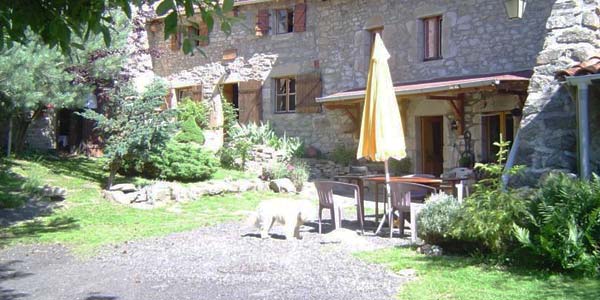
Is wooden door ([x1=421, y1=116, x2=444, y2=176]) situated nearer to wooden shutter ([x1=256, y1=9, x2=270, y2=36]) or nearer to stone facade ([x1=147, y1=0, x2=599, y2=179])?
stone facade ([x1=147, y1=0, x2=599, y2=179])

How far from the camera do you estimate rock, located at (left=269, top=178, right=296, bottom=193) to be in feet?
43.3

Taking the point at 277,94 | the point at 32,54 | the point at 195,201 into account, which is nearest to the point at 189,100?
the point at 277,94

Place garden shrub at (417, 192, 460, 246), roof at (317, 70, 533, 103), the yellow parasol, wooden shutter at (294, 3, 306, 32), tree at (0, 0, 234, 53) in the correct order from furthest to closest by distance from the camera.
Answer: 1. wooden shutter at (294, 3, 306, 32)
2. roof at (317, 70, 533, 103)
3. the yellow parasol
4. garden shrub at (417, 192, 460, 246)
5. tree at (0, 0, 234, 53)

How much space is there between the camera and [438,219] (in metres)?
6.23

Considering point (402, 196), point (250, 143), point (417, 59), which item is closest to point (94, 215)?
point (402, 196)

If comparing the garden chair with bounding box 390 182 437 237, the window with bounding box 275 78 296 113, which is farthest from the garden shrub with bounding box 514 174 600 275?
the window with bounding box 275 78 296 113

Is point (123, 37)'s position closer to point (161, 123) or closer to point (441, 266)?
point (161, 123)

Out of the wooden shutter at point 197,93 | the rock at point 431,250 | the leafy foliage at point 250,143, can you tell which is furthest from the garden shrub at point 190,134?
the rock at point 431,250

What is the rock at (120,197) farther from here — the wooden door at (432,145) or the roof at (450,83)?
the wooden door at (432,145)

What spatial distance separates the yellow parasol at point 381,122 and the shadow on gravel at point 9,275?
176 inches

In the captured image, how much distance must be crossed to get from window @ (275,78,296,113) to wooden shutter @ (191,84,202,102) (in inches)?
110

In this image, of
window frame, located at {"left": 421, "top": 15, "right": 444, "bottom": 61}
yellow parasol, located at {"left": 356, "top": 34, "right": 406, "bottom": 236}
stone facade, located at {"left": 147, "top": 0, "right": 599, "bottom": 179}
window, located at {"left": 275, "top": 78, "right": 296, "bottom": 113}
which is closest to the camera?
stone facade, located at {"left": 147, "top": 0, "right": 599, "bottom": 179}

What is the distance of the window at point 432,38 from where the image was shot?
45.4 ft

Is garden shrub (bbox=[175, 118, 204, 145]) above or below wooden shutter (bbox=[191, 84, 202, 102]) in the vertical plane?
below
